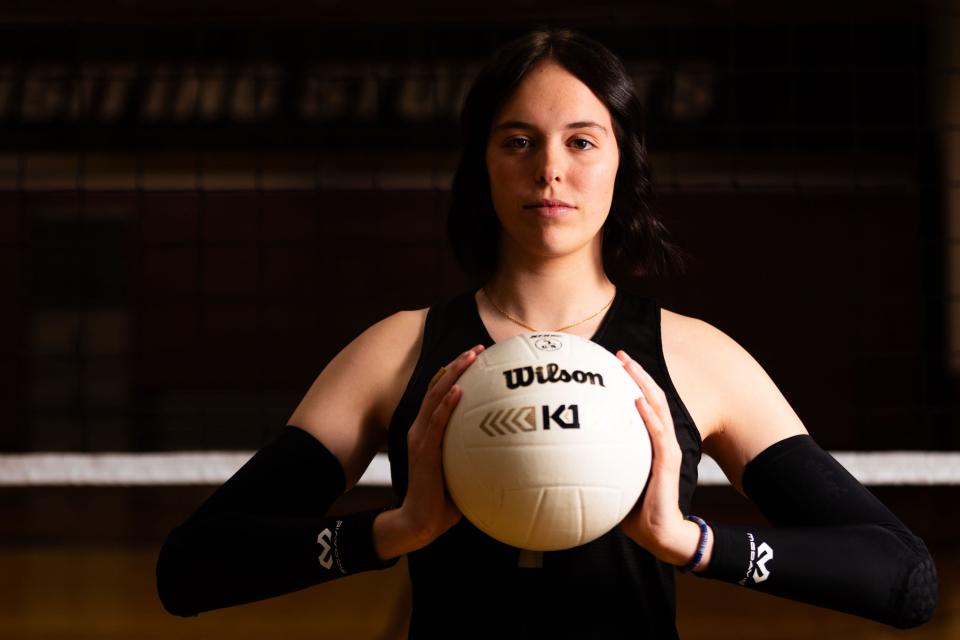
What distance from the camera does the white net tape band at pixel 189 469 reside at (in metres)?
3.45

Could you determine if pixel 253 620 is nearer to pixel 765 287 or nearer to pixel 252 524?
pixel 252 524

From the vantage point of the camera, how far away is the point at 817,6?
24.6 ft

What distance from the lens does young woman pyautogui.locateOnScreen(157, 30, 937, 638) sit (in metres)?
1.66

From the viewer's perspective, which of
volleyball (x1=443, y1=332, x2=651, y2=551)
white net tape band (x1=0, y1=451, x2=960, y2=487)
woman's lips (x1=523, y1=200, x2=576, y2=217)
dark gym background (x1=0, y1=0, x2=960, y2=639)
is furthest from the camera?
dark gym background (x1=0, y1=0, x2=960, y2=639)

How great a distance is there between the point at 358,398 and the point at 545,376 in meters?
0.40

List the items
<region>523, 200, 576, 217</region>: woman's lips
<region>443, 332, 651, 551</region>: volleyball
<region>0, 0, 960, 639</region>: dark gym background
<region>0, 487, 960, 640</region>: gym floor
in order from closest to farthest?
<region>443, 332, 651, 551</region>: volleyball < <region>523, 200, 576, 217</region>: woman's lips < <region>0, 487, 960, 640</region>: gym floor < <region>0, 0, 960, 639</region>: dark gym background

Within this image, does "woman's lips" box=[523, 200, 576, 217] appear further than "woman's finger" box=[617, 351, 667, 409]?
Yes

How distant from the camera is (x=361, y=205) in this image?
312 inches

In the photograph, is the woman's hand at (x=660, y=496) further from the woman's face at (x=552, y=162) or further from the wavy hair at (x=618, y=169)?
the wavy hair at (x=618, y=169)

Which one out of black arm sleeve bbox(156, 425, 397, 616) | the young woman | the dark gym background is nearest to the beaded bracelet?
the young woman

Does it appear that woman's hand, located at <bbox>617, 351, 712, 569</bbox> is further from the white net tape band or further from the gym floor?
the gym floor

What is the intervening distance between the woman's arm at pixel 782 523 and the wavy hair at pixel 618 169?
23cm

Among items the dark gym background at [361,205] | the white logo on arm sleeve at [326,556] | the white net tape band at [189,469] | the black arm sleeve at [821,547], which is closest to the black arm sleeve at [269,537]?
the white logo on arm sleeve at [326,556]

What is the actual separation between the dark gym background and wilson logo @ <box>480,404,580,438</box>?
5406 millimetres
